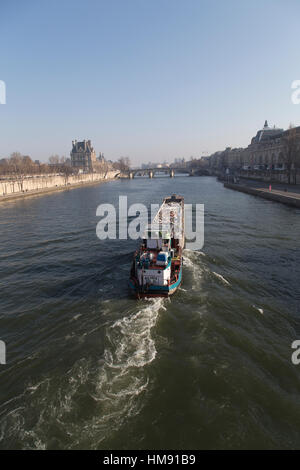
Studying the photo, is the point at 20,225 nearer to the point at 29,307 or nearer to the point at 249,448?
the point at 29,307

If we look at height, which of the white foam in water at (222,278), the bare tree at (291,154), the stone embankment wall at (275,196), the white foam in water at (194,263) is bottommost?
the white foam in water at (222,278)

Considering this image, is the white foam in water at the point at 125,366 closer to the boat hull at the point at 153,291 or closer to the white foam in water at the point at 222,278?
the boat hull at the point at 153,291

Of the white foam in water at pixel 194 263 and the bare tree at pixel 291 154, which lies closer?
the white foam in water at pixel 194 263

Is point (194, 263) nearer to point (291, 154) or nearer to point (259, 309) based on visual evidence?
point (259, 309)

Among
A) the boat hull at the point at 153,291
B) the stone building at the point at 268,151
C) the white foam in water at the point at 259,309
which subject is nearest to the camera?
the white foam in water at the point at 259,309

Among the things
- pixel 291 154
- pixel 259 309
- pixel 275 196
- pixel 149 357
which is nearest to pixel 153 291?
pixel 149 357

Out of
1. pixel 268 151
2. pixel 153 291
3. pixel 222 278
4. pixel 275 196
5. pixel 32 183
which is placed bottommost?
pixel 222 278

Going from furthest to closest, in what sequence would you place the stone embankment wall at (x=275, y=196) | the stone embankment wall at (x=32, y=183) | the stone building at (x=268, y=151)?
the stone building at (x=268, y=151) < the stone embankment wall at (x=32, y=183) < the stone embankment wall at (x=275, y=196)

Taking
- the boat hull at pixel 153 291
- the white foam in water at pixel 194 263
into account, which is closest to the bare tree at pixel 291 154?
the white foam in water at pixel 194 263

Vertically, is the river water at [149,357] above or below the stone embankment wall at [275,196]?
below
